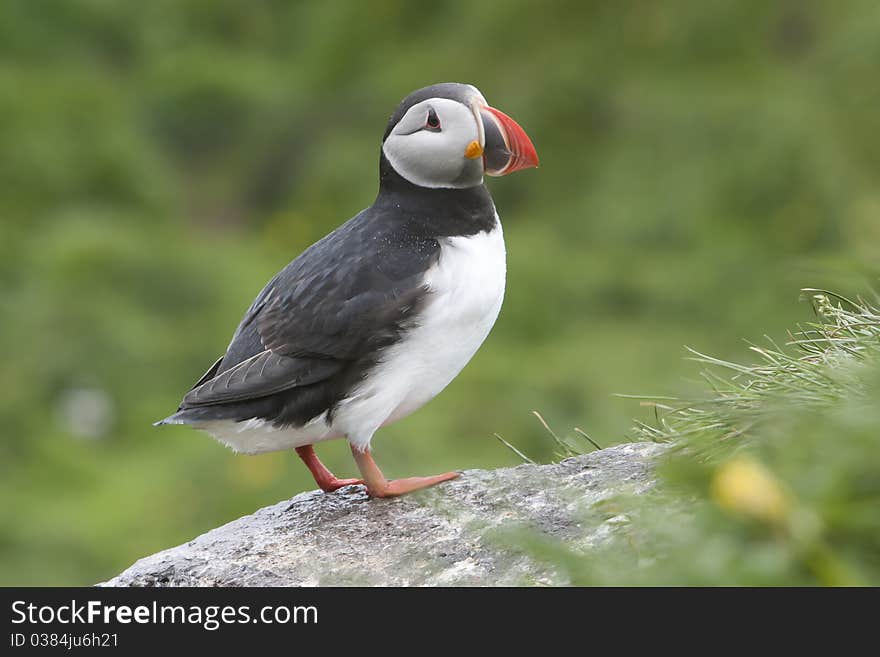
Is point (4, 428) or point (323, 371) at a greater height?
point (4, 428)

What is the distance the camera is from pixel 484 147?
12.8 ft

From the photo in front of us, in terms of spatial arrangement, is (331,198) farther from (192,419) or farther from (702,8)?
(192,419)

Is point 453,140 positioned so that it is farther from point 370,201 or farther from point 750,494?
point 370,201

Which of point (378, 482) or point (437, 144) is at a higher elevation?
point (437, 144)

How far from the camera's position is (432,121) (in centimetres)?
388

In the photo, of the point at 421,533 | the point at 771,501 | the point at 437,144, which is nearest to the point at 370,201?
the point at 437,144

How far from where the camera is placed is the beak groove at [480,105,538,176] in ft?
12.7

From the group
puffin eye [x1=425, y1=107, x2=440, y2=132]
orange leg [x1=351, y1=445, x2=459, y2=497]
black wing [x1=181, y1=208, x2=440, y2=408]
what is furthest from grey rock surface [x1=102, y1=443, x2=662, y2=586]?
puffin eye [x1=425, y1=107, x2=440, y2=132]

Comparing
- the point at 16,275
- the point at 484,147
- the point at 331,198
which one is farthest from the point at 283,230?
the point at 484,147

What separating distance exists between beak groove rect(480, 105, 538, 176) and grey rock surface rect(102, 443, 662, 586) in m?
0.86

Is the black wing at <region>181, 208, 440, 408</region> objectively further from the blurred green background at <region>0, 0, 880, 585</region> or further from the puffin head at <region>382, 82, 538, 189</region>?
the blurred green background at <region>0, 0, 880, 585</region>

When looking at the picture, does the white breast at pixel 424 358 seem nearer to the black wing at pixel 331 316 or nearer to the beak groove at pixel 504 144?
the black wing at pixel 331 316

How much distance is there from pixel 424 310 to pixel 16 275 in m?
5.70

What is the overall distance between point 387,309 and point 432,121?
59 cm
